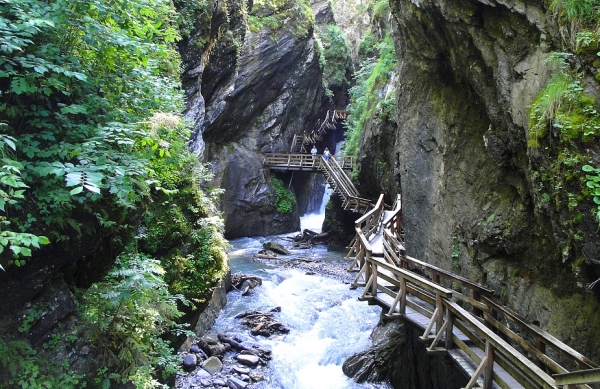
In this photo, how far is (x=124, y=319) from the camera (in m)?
5.56

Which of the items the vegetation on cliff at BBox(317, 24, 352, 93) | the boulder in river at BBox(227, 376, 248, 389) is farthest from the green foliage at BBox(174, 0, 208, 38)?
the vegetation on cliff at BBox(317, 24, 352, 93)

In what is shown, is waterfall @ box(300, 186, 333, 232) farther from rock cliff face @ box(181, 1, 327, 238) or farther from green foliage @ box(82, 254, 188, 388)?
green foliage @ box(82, 254, 188, 388)

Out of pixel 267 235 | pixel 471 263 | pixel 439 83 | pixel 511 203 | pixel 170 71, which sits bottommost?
pixel 267 235

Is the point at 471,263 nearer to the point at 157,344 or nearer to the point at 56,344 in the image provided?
the point at 157,344

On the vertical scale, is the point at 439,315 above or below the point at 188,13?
below

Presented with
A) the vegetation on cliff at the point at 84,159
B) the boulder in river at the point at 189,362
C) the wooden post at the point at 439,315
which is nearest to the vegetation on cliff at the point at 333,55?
the boulder in river at the point at 189,362

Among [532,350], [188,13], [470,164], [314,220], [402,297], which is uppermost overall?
[188,13]

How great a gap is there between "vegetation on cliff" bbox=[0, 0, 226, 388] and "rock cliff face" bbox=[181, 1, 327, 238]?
18521 millimetres

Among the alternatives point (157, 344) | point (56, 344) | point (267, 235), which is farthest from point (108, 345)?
point (267, 235)

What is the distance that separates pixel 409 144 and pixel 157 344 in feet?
28.3

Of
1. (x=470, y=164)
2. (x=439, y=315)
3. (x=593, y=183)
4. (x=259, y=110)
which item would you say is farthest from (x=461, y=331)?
(x=259, y=110)

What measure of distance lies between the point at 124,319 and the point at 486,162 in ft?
24.5

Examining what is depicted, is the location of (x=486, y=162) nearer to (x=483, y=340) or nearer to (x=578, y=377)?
(x=483, y=340)

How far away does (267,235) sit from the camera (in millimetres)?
28891
